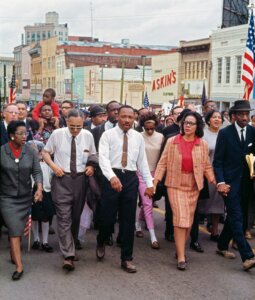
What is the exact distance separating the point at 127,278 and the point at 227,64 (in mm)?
35790

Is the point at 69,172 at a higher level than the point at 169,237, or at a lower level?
higher

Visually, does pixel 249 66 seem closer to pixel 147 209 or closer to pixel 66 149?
pixel 147 209

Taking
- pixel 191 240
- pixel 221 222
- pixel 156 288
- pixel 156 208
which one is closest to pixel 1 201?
pixel 156 288

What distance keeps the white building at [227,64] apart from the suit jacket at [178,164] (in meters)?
31.2

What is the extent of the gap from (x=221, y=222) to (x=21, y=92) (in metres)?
Answer: 103

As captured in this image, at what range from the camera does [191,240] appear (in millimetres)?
7875

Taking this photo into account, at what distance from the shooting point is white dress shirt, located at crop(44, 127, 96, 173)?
698cm

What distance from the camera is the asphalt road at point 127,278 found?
19.6 feet

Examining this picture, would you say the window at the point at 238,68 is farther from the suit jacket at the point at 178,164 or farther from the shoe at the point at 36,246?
the shoe at the point at 36,246

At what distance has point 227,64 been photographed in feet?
134

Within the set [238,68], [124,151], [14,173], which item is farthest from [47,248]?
[238,68]

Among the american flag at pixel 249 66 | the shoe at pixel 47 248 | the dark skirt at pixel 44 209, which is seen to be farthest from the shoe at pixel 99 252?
the american flag at pixel 249 66

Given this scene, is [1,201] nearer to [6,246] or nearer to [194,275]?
[6,246]

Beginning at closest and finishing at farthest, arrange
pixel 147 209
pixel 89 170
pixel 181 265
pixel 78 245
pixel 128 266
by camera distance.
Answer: pixel 128 266
pixel 181 265
pixel 89 170
pixel 78 245
pixel 147 209
